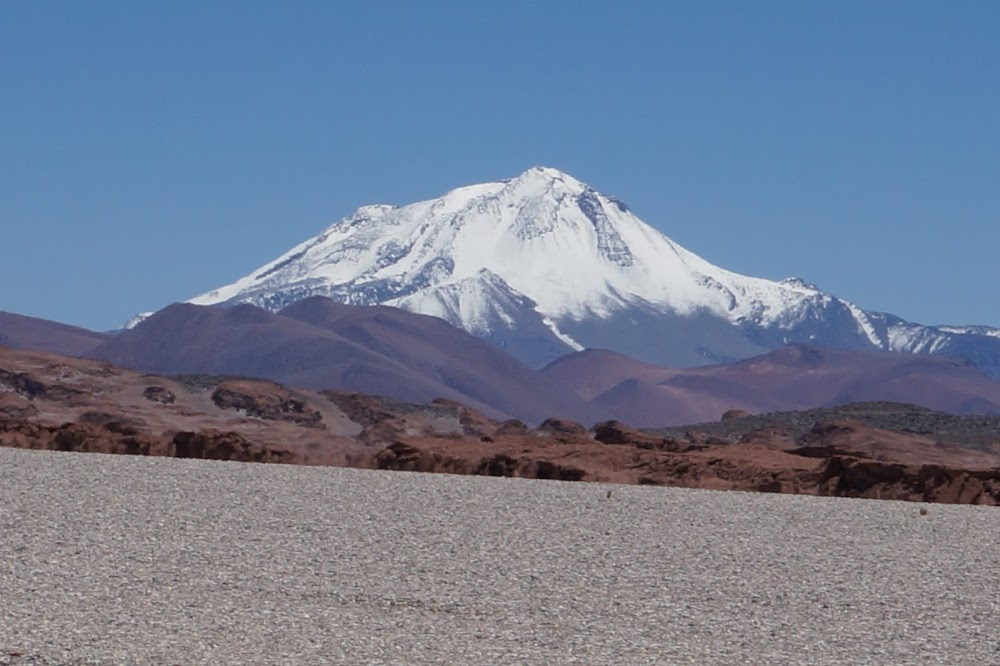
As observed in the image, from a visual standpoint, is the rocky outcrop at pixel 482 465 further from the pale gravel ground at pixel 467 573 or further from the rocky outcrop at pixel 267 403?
the rocky outcrop at pixel 267 403

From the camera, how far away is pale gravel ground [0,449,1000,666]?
13.4 meters

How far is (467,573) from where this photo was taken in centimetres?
1705

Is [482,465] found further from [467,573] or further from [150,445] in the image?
[467,573]

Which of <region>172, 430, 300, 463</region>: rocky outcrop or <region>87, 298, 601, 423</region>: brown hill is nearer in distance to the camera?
<region>172, 430, 300, 463</region>: rocky outcrop

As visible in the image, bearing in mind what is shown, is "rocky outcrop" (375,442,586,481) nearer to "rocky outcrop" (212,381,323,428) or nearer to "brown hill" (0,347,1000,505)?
"brown hill" (0,347,1000,505)

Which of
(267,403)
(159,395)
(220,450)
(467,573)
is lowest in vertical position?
(467,573)

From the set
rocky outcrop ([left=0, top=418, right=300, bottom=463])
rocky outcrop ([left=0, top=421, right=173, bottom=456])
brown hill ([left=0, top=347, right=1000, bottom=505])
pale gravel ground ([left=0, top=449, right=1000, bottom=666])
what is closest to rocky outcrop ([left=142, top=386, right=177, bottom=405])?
brown hill ([left=0, top=347, right=1000, bottom=505])

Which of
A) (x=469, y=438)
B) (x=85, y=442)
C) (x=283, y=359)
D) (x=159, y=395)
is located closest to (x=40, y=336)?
(x=283, y=359)

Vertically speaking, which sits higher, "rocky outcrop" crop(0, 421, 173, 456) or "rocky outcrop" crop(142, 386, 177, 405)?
"rocky outcrop" crop(142, 386, 177, 405)

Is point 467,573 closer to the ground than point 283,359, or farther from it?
closer to the ground

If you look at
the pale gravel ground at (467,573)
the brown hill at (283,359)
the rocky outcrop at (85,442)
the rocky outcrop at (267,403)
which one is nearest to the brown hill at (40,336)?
the brown hill at (283,359)

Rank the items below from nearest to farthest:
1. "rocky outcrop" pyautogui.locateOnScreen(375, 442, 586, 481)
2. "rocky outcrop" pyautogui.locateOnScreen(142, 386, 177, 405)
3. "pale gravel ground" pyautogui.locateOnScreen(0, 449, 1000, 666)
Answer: "pale gravel ground" pyautogui.locateOnScreen(0, 449, 1000, 666) < "rocky outcrop" pyautogui.locateOnScreen(375, 442, 586, 481) < "rocky outcrop" pyautogui.locateOnScreen(142, 386, 177, 405)

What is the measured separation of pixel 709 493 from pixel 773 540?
507 centimetres

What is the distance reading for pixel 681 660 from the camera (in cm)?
1314
